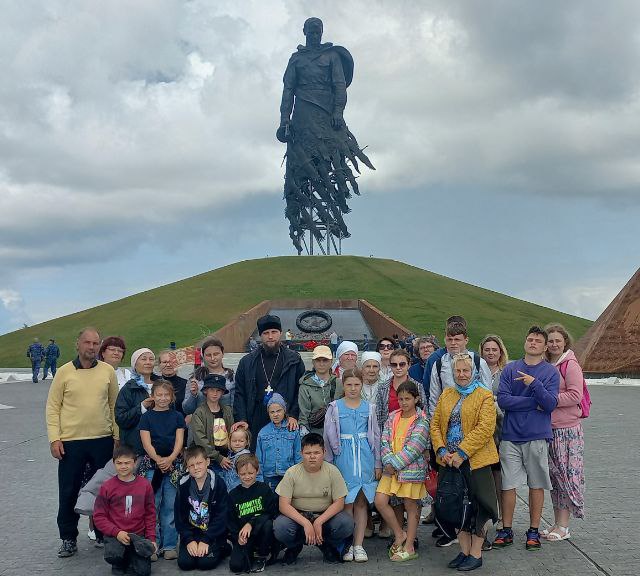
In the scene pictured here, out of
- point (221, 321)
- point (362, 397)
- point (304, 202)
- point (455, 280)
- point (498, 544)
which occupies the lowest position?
point (498, 544)

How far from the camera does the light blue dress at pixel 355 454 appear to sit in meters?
5.27

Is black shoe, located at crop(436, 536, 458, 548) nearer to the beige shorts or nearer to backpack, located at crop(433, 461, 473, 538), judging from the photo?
backpack, located at crop(433, 461, 473, 538)

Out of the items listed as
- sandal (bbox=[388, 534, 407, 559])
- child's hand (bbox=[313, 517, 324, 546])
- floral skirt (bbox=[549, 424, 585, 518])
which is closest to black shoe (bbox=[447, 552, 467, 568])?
sandal (bbox=[388, 534, 407, 559])

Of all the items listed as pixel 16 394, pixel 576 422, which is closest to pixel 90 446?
pixel 576 422

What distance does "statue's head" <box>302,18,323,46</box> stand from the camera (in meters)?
38.4

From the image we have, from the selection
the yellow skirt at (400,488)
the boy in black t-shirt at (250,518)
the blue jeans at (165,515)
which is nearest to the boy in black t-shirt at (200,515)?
the boy in black t-shirt at (250,518)

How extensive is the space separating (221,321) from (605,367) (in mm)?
17393

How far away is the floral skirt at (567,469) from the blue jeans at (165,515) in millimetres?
3010

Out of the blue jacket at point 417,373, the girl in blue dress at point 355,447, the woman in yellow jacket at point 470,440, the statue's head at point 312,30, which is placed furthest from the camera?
Answer: the statue's head at point 312,30

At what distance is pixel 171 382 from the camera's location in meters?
5.94

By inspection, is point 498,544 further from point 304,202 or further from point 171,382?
point 304,202

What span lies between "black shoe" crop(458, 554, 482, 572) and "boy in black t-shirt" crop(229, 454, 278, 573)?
1.37 m

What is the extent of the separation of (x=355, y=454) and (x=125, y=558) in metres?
1.81

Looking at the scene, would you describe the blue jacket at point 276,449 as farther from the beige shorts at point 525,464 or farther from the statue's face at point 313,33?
the statue's face at point 313,33
